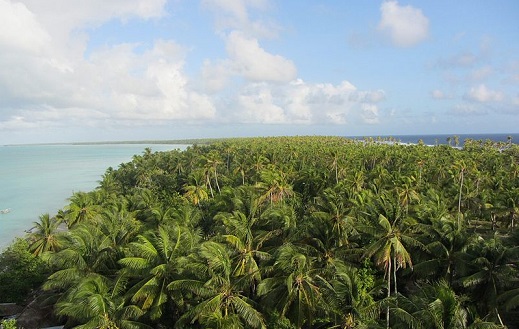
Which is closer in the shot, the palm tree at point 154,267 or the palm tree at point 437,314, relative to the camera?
the palm tree at point 437,314

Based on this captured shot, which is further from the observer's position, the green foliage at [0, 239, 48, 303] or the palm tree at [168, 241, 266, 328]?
the green foliage at [0, 239, 48, 303]

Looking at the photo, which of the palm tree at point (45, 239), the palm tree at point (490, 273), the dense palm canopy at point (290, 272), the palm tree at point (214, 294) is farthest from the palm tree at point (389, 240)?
the palm tree at point (45, 239)

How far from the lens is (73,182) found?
119062 mm

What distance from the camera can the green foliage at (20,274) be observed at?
32.2 meters

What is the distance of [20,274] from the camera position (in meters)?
33.2

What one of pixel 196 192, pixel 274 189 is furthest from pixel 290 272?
pixel 196 192

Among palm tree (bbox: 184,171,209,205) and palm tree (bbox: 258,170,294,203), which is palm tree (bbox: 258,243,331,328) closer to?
palm tree (bbox: 258,170,294,203)

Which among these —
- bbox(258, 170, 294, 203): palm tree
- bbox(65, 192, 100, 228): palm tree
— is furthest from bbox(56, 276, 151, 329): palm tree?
bbox(258, 170, 294, 203): palm tree

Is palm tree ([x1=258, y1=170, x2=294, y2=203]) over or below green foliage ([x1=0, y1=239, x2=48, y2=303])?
over

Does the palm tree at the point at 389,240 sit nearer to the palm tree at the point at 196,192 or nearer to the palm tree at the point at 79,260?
the palm tree at the point at 79,260

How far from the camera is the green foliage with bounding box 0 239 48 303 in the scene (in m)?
32.2

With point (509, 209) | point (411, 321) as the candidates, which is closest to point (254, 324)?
point (411, 321)

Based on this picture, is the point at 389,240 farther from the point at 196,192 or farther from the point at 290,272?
the point at 196,192

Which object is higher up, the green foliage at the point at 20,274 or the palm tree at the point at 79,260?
the palm tree at the point at 79,260
